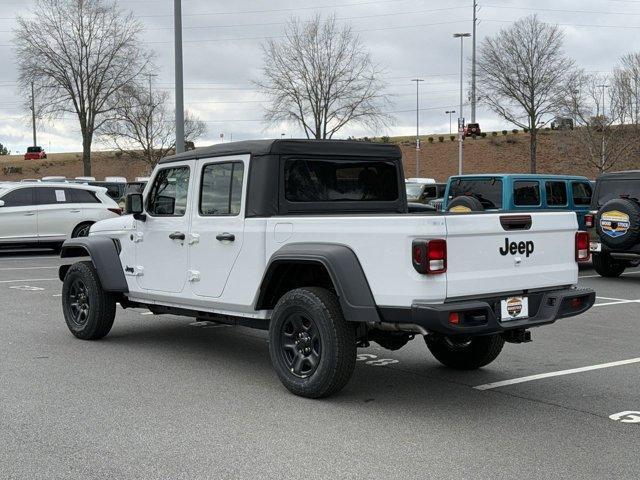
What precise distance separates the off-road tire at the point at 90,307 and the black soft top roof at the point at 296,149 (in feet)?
5.29

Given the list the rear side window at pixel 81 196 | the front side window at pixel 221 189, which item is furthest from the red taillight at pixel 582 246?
the rear side window at pixel 81 196

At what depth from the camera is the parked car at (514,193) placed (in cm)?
1491

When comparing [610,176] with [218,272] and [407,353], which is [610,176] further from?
[218,272]

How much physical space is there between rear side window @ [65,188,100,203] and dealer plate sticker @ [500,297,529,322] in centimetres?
1578

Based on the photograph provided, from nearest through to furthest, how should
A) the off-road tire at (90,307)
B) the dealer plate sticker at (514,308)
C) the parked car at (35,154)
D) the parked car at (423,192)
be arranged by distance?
the dealer plate sticker at (514,308) < the off-road tire at (90,307) < the parked car at (423,192) < the parked car at (35,154)

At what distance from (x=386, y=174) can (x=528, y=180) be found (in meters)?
8.70

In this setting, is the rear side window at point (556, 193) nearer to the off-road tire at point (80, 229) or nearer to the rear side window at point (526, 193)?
the rear side window at point (526, 193)

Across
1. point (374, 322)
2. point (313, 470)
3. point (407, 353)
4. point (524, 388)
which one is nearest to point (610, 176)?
point (407, 353)

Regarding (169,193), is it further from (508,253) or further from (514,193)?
(514,193)

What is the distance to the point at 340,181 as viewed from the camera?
7.02 metres

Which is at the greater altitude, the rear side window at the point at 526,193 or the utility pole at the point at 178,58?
the utility pole at the point at 178,58

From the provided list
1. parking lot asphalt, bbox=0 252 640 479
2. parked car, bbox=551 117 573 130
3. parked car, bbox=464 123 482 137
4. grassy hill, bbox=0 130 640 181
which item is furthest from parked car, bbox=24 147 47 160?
parking lot asphalt, bbox=0 252 640 479

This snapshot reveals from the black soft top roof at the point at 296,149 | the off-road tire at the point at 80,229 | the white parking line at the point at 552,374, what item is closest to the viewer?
the white parking line at the point at 552,374

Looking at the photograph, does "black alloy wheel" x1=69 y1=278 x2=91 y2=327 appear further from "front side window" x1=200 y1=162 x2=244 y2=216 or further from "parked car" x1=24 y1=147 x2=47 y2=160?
"parked car" x1=24 y1=147 x2=47 y2=160
